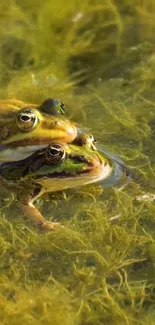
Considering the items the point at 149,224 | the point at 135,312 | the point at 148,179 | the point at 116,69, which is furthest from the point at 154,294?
the point at 116,69

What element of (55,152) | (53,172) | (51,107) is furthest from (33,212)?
(51,107)

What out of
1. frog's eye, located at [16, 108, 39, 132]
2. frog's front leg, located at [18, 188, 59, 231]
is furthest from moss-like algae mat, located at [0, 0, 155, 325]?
frog's eye, located at [16, 108, 39, 132]

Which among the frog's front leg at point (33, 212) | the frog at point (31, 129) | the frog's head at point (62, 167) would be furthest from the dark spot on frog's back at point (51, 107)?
the frog's front leg at point (33, 212)

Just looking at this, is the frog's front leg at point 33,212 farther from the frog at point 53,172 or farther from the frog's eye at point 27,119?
the frog's eye at point 27,119

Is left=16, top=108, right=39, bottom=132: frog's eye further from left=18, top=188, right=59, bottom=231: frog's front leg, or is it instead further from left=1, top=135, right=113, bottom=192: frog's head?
left=18, top=188, right=59, bottom=231: frog's front leg

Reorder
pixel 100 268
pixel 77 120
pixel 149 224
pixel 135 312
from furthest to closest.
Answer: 1. pixel 77 120
2. pixel 149 224
3. pixel 100 268
4. pixel 135 312

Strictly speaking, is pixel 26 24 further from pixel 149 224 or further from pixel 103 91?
pixel 149 224
